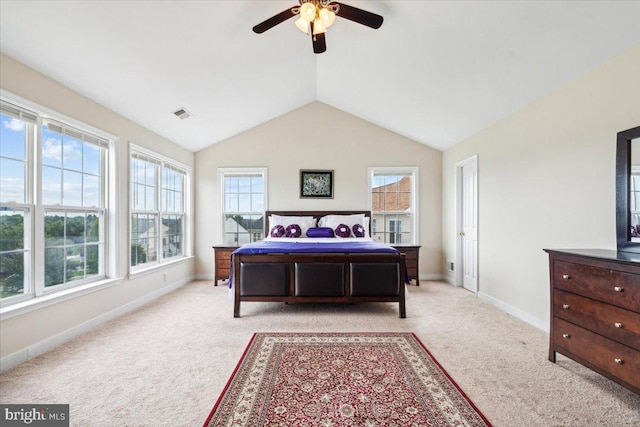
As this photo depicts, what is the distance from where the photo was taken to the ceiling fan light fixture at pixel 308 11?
218 cm

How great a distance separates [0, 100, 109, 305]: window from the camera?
2.40 meters

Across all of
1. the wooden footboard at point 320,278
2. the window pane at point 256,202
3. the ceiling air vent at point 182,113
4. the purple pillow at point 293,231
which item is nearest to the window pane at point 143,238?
the ceiling air vent at point 182,113

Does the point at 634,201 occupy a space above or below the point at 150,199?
below

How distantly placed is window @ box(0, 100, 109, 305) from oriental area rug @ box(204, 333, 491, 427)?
6.55 feet

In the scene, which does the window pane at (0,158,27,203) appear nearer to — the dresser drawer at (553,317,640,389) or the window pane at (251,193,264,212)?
the window pane at (251,193,264,212)

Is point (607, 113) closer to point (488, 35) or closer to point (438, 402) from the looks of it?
point (488, 35)

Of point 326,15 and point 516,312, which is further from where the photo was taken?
point 516,312

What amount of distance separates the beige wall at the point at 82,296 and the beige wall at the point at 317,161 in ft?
3.82

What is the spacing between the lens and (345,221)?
529 centimetres

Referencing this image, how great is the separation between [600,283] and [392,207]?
12.5 ft

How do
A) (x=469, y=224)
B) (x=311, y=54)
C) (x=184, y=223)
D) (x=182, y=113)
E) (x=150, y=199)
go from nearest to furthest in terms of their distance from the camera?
(x=311, y=54), (x=182, y=113), (x=150, y=199), (x=469, y=224), (x=184, y=223)

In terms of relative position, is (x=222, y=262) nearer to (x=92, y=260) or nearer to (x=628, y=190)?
(x=92, y=260)

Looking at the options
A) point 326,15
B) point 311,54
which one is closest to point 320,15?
point 326,15

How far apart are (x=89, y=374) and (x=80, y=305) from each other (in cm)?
108
